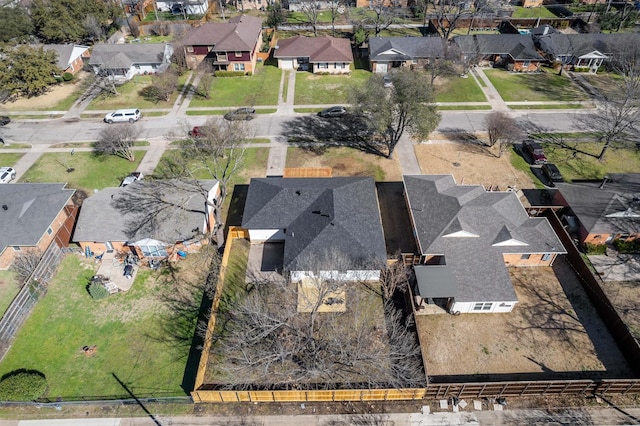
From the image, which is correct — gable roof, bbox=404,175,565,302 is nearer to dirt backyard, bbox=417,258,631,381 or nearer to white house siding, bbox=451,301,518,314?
white house siding, bbox=451,301,518,314

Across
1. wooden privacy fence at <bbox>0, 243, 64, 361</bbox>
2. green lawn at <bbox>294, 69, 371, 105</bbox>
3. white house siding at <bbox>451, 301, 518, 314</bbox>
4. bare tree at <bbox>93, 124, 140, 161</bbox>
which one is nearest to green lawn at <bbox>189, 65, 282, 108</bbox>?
green lawn at <bbox>294, 69, 371, 105</bbox>

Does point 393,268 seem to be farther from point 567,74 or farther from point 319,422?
point 567,74

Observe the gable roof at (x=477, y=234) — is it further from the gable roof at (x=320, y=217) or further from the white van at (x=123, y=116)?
the white van at (x=123, y=116)

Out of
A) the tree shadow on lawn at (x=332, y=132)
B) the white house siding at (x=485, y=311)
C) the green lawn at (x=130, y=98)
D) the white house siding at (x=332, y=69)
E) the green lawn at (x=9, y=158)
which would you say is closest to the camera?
the white house siding at (x=485, y=311)

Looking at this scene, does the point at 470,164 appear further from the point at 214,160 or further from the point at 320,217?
the point at 214,160

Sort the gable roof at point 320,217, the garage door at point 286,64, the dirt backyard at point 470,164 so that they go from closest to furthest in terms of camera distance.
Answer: the gable roof at point 320,217, the dirt backyard at point 470,164, the garage door at point 286,64

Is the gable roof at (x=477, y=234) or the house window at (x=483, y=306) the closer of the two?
the house window at (x=483, y=306)

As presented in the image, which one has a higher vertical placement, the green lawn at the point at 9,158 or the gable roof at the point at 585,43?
the gable roof at the point at 585,43

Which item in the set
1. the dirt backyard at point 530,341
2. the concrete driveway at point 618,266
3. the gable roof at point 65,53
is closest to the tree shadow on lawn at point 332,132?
the dirt backyard at point 530,341
